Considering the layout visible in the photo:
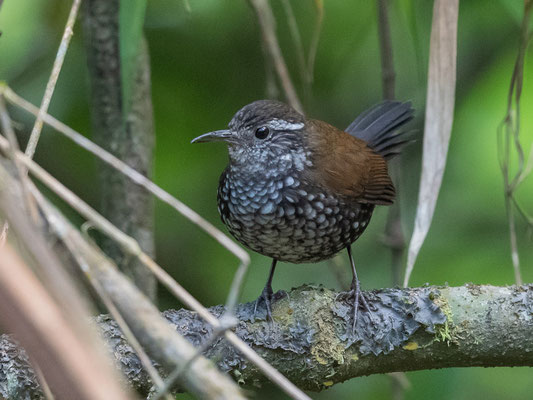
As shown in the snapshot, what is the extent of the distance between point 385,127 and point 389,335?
1.53 meters

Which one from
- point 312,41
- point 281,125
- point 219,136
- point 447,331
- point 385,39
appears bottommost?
point 447,331

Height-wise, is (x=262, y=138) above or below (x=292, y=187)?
above

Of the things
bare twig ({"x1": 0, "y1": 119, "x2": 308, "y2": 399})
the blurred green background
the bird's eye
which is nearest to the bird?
the bird's eye

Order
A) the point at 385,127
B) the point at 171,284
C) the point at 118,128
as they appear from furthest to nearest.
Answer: the point at 385,127
the point at 118,128
the point at 171,284

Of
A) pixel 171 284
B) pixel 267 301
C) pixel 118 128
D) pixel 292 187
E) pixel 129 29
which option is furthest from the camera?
pixel 118 128

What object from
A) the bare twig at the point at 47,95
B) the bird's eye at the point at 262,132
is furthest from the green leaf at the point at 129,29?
the bird's eye at the point at 262,132

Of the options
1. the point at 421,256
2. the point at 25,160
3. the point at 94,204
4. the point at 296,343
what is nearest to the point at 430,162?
the point at 296,343

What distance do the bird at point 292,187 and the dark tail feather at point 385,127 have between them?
442 mm

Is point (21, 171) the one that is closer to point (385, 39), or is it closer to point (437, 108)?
point (437, 108)

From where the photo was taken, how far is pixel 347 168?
10.1 feet

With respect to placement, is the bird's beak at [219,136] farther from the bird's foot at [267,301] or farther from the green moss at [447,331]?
the green moss at [447,331]

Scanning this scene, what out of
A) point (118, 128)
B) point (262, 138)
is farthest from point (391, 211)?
point (118, 128)

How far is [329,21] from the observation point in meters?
4.23

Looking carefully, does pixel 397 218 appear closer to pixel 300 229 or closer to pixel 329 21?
pixel 300 229
